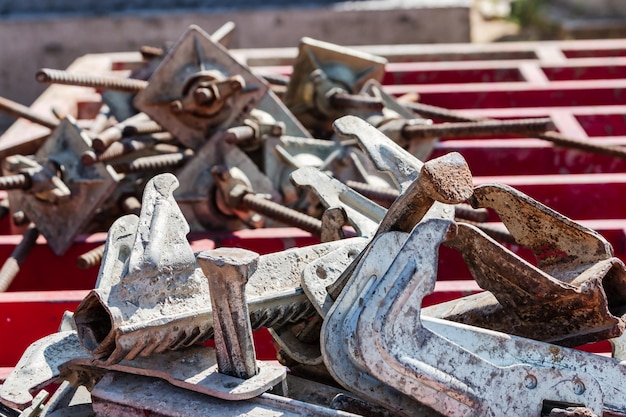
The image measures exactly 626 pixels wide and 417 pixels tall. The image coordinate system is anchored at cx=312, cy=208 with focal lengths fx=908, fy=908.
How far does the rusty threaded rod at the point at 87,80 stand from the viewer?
3080 mm

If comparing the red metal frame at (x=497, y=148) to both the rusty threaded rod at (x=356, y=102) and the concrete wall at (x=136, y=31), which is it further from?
the concrete wall at (x=136, y=31)

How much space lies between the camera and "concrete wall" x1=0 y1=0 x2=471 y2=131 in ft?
19.8

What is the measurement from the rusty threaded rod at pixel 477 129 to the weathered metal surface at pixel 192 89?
583 mm

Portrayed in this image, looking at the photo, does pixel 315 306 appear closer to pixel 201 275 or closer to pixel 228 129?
pixel 201 275

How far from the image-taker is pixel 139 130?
321 cm

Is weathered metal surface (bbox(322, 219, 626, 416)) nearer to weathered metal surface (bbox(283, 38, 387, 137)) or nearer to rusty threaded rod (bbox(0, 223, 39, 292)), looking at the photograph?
rusty threaded rod (bbox(0, 223, 39, 292))

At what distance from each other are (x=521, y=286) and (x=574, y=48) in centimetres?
371

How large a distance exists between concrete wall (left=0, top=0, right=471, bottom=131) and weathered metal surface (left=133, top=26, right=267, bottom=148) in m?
3.01

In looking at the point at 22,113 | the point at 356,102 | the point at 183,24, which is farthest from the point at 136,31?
the point at 356,102

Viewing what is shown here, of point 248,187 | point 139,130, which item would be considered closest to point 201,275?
point 248,187

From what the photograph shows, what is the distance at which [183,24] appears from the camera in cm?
618

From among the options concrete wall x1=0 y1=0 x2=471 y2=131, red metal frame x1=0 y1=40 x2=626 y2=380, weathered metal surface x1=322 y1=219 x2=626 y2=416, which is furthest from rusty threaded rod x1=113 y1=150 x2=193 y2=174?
concrete wall x1=0 y1=0 x2=471 y2=131

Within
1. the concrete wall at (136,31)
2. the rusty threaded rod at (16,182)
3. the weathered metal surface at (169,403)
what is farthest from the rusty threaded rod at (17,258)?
the concrete wall at (136,31)

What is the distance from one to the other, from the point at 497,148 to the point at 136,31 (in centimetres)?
344
